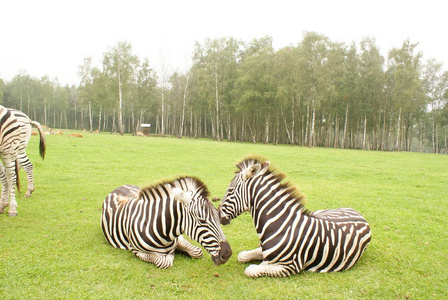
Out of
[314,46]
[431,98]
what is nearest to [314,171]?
[314,46]

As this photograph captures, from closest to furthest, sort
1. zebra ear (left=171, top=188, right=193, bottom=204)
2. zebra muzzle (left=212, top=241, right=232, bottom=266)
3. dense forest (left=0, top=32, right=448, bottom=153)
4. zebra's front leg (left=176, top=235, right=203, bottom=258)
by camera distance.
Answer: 1. zebra muzzle (left=212, top=241, right=232, bottom=266)
2. zebra ear (left=171, top=188, right=193, bottom=204)
3. zebra's front leg (left=176, top=235, right=203, bottom=258)
4. dense forest (left=0, top=32, right=448, bottom=153)

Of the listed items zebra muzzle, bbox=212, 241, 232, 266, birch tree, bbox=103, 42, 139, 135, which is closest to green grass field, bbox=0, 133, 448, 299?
zebra muzzle, bbox=212, 241, 232, 266

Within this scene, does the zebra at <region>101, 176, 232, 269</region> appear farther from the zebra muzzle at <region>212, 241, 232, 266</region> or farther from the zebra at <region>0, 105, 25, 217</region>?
the zebra at <region>0, 105, 25, 217</region>

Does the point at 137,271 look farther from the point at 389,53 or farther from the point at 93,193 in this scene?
the point at 389,53

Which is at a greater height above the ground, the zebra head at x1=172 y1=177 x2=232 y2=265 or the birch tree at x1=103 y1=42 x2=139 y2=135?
the birch tree at x1=103 y1=42 x2=139 y2=135

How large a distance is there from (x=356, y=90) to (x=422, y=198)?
1535 inches

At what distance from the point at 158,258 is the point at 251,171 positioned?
1752 millimetres

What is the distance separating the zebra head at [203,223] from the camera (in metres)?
3.75

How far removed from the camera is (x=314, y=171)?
1388 centimetres

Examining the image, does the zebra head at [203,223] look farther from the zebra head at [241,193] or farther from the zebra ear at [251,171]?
the zebra ear at [251,171]

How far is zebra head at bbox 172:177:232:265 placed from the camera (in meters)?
3.75

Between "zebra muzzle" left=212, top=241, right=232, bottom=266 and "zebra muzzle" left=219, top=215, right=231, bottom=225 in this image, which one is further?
"zebra muzzle" left=219, top=215, right=231, bottom=225

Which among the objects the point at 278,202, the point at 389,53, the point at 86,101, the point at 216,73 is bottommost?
the point at 278,202

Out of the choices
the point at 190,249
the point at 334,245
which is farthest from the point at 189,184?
the point at 334,245
